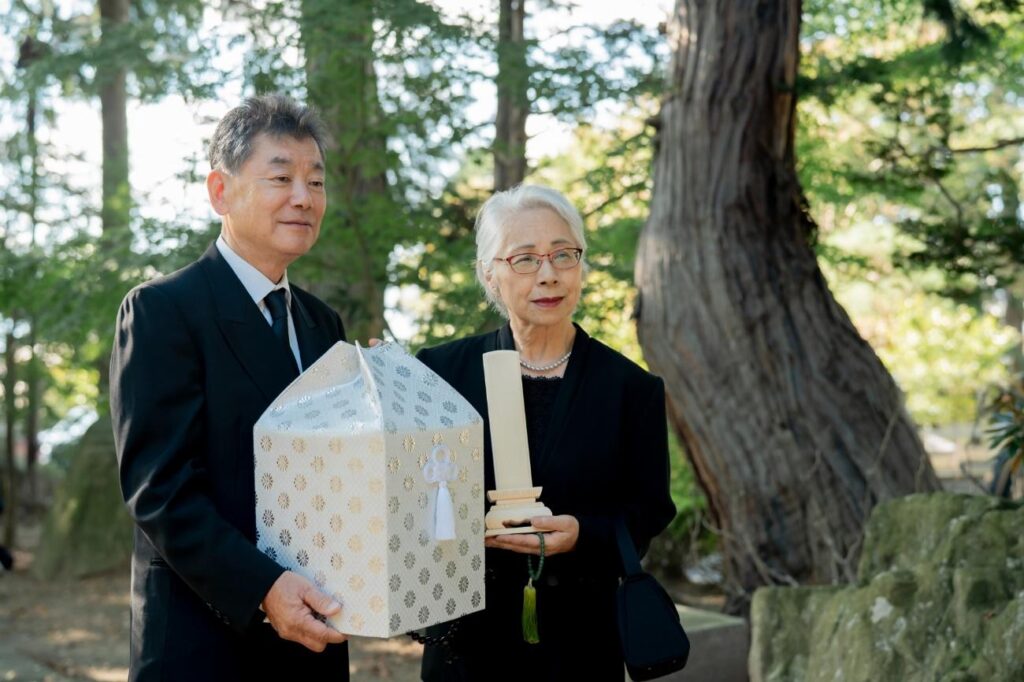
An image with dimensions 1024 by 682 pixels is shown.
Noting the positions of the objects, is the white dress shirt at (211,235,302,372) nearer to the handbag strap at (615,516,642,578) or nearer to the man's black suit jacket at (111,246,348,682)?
the man's black suit jacket at (111,246,348,682)

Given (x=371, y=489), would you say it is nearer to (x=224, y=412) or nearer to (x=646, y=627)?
(x=224, y=412)

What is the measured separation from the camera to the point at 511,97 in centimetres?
731

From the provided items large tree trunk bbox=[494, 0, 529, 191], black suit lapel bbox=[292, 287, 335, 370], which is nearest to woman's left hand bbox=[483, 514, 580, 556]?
black suit lapel bbox=[292, 287, 335, 370]

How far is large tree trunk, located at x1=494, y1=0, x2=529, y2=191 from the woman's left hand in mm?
4699

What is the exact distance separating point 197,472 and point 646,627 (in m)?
1.03

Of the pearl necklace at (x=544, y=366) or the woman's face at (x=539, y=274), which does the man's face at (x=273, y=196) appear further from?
the pearl necklace at (x=544, y=366)

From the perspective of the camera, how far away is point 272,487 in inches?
86.4

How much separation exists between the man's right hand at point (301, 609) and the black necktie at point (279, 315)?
1.76 ft

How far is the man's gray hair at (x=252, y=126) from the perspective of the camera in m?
2.46

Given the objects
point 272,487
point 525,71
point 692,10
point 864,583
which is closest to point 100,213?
point 525,71

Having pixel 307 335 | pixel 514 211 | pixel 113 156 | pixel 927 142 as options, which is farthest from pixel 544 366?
pixel 113 156

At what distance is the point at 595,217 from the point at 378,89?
203 cm

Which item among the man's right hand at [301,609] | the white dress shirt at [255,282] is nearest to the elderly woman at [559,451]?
the white dress shirt at [255,282]

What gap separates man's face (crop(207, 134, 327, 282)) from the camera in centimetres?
246
